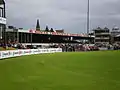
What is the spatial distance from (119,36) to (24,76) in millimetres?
127529

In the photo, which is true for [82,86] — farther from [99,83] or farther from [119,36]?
[119,36]

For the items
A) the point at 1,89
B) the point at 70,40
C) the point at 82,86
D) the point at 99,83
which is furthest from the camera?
the point at 70,40

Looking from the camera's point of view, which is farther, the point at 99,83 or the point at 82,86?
the point at 99,83

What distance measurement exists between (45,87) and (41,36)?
74.5m

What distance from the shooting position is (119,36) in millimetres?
145000

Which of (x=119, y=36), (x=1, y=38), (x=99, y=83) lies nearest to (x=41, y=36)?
(x=1, y=38)

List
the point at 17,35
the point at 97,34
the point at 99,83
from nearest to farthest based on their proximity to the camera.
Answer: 1. the point at 99,83
2. the point at 17,35
3. the point at 97,34

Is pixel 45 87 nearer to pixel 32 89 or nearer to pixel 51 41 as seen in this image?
pixel 32 89

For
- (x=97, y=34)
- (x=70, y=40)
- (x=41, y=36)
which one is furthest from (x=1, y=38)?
(x=97, y=34)

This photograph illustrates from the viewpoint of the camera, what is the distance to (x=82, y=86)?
17.5 m

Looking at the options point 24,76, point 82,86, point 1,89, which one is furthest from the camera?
point 24,76

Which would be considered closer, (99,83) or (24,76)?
(99,83)

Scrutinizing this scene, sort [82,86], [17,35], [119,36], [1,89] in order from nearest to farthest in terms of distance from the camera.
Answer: [1,89] → [82,86] → [17,35] → [119,36]

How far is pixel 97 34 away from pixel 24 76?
141 m
